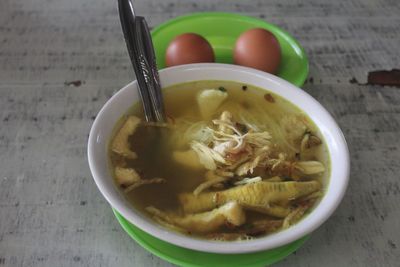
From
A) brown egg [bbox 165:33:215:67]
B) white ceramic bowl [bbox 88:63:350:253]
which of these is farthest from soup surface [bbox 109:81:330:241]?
brown egg [bbox 165:33:215:67]

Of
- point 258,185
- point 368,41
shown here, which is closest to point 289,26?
point 368,41

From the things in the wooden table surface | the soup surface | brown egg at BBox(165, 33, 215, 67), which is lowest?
the wooden table surface

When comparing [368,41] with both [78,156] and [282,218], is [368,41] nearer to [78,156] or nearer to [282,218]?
[282,218]

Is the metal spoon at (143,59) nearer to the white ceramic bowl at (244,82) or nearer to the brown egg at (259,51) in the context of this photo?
the white ceramic bowl at (244,82)

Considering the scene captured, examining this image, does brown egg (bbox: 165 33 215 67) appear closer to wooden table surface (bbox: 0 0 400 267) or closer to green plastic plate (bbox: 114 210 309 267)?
wooden table surface (bbox: 0 0 400 267)

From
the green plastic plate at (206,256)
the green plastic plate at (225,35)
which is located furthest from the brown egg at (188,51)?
the green plastic plate at (206,256)

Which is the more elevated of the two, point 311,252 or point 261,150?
point 261,150
